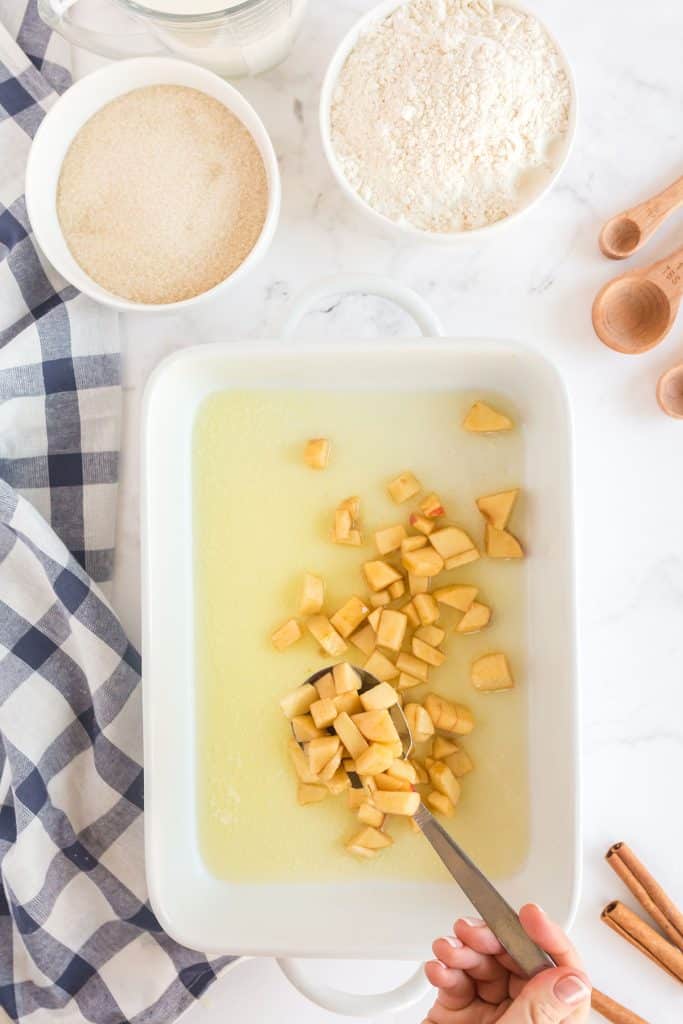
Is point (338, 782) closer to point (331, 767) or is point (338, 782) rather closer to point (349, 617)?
point (331, 767)

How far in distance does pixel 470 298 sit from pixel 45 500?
2.06ft

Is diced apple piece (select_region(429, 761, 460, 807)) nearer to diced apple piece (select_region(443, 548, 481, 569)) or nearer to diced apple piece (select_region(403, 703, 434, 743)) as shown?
diced apple piece (select_region(403, 703, 434, 743))

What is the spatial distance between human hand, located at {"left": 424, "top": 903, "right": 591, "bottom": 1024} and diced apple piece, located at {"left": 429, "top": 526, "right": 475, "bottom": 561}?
16.8 inches

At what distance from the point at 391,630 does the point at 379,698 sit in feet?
0.28

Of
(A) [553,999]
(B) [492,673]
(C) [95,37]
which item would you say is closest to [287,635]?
(B) [492,673]

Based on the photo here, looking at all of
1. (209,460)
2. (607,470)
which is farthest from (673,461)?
(209,460)

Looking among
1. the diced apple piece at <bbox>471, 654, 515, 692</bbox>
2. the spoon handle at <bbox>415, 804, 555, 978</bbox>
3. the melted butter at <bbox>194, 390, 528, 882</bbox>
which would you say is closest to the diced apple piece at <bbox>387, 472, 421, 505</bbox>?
the melted butter at <bbox>194, 390, 528, 882</bbox>

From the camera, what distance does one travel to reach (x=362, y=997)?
1.19 m

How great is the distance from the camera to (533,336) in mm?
1321

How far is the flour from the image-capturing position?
1.19m

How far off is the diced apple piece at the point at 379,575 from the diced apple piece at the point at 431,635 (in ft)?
0.24

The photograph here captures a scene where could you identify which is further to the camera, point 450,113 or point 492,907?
point 450,113

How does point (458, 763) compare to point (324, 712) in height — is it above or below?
below

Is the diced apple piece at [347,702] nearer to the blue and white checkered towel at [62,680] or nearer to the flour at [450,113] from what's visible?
the blue and white checkered towel at [62,680]
